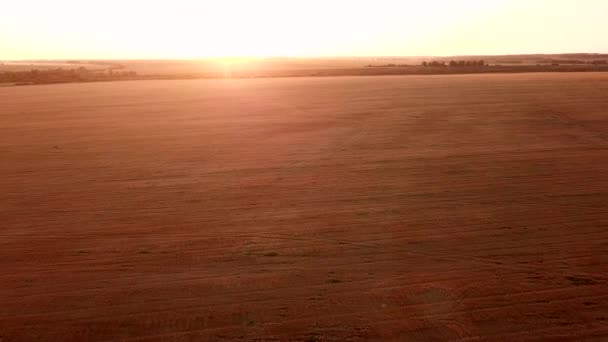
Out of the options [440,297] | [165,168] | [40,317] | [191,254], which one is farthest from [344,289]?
[165,168]

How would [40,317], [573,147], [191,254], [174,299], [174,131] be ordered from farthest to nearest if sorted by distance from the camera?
[174,131], [573,147], [191,254], [174,299], [40,317]

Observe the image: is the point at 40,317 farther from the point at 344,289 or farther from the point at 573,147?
the point at 573,147

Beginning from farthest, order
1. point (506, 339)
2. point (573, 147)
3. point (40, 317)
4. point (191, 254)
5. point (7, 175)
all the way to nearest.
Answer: point (573, 147) < point (7, 175) < point (191, 254) < point (40, 317) < point (506, 339)

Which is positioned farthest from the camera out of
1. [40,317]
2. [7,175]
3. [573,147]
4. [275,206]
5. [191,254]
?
[573,147]

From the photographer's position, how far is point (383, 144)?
18734 mm

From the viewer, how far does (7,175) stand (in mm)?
15492

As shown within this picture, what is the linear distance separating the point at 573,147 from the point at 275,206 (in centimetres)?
1013

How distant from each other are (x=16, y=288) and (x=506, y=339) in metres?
5.75

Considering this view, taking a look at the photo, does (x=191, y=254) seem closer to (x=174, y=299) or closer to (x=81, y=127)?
(x=174, y=299)

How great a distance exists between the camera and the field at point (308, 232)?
7.07m

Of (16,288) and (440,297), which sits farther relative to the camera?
(16,288)

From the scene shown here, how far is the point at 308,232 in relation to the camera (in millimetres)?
10320

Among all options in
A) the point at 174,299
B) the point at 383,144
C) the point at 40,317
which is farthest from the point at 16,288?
the point at 383,144

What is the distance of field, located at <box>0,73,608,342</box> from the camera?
707 cm
